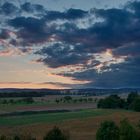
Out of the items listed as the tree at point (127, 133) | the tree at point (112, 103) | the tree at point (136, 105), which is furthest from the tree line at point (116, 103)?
the tree at point (127, 133)

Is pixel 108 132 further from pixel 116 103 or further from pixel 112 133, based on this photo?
pixel 116 103

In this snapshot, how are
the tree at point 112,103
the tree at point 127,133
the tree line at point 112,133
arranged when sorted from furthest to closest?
the tree at point 112,103
the tree line at point 112,133
the tree at point 127,133

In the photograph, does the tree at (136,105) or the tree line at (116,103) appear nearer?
the tree at (136,105)

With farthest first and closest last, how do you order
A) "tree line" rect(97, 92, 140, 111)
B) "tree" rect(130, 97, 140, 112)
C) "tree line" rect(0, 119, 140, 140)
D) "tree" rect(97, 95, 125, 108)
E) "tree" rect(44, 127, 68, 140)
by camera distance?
1. "tree" rect(97, 95, 125, 108)
2. "tree line" rect(97, 92, 140, 111)
3. "tree" rect(130, 97, 140, 112)
4. "tree" rect(44, 127, 68, 140)
5. "tree line" rect(0, 119, 140, 140)

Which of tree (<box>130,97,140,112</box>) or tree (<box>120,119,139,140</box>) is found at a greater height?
tree (<box>130,97,140,112</box>)

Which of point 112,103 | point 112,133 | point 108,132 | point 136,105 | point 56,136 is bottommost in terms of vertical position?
point 56,136

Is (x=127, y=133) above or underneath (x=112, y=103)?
underneath

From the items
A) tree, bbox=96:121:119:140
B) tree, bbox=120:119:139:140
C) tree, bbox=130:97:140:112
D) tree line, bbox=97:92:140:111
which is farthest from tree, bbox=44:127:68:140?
tree line, bbox=97:92:140:111

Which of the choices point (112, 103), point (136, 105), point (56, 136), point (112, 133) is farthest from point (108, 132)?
point (112, 103)

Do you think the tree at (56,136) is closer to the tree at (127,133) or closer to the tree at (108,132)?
the tree at (108,132)

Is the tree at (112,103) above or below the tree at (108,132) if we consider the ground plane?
above

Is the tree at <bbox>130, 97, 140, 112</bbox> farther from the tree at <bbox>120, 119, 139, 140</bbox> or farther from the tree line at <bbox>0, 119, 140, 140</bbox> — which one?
the tree at <bbox>120, 119, 139, 140</bbox>

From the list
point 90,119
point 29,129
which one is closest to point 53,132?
point 29,129

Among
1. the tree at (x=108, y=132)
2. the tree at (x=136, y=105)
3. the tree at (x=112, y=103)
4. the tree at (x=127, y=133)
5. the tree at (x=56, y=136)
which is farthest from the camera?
the tree at (x=112, y=103)
